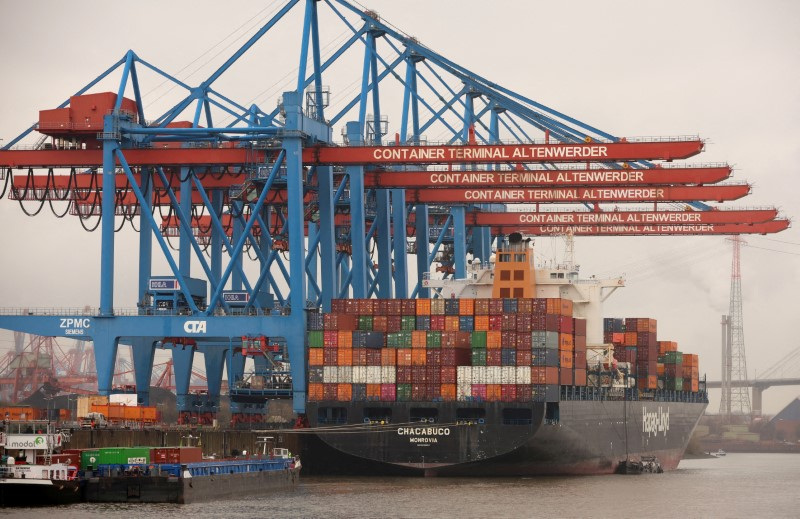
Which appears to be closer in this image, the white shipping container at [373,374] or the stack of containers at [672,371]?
the white shipping container at [373,374]

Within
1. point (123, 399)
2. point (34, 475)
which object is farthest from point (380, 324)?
point (34, 475)

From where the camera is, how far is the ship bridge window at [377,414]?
6475 centimetres

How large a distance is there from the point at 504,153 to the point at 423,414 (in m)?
14.0

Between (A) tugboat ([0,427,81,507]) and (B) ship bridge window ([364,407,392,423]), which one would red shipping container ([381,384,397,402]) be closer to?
(B) ship bridge window ([364,407,392,423])

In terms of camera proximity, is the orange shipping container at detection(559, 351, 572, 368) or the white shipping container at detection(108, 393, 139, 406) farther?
the white shipping container at detection(108, 393, 139, 406)

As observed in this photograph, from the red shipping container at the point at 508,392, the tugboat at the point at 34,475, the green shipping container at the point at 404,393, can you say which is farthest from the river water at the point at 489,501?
the red shipping container at the point at 508,392

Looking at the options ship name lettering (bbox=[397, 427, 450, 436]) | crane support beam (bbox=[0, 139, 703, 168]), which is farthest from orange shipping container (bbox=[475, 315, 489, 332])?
crane support beam (bbox=[0, 139, 703, 168])

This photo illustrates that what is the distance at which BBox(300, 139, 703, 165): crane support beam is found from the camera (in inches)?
2734

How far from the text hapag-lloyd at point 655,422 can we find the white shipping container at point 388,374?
19.1m

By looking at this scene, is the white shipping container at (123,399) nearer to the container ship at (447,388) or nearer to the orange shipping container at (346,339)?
the container ship at (447,388)

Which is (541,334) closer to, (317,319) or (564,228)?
(317,319)

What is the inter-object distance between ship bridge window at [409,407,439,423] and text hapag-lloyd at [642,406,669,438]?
1811cm

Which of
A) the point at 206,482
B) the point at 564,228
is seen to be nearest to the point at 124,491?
the point at 206,482

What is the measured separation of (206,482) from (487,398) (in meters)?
14.6
